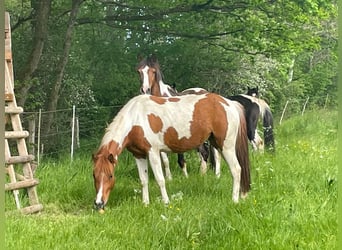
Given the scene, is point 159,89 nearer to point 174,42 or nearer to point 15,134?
point 15,134

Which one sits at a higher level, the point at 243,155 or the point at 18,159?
the point at 18,159

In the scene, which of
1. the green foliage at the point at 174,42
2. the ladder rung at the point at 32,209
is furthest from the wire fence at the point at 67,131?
the ladder rung at the point at 32,209

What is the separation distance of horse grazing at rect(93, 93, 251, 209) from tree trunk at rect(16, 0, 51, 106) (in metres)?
2.85

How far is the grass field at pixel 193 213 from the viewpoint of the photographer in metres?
3.05

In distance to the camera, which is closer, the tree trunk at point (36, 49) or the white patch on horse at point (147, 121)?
the white patch on horse at point (147, 121)

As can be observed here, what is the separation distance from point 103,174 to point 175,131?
2.95 feet

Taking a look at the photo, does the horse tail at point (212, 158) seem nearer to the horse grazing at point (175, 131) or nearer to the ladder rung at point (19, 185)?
the horse grazing at point (175, 131)

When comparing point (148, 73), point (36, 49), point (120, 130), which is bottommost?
point (120, 130)

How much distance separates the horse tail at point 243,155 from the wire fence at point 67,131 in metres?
2.65

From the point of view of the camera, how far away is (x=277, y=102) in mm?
11375

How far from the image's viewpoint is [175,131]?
15.9ft

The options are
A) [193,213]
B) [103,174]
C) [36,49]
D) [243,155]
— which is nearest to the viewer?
[193,213]

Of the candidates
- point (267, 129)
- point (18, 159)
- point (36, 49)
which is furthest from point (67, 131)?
point (267, 129)

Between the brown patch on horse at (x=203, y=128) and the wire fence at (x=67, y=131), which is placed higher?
the brown patch on horse at (x=203, y=128)
